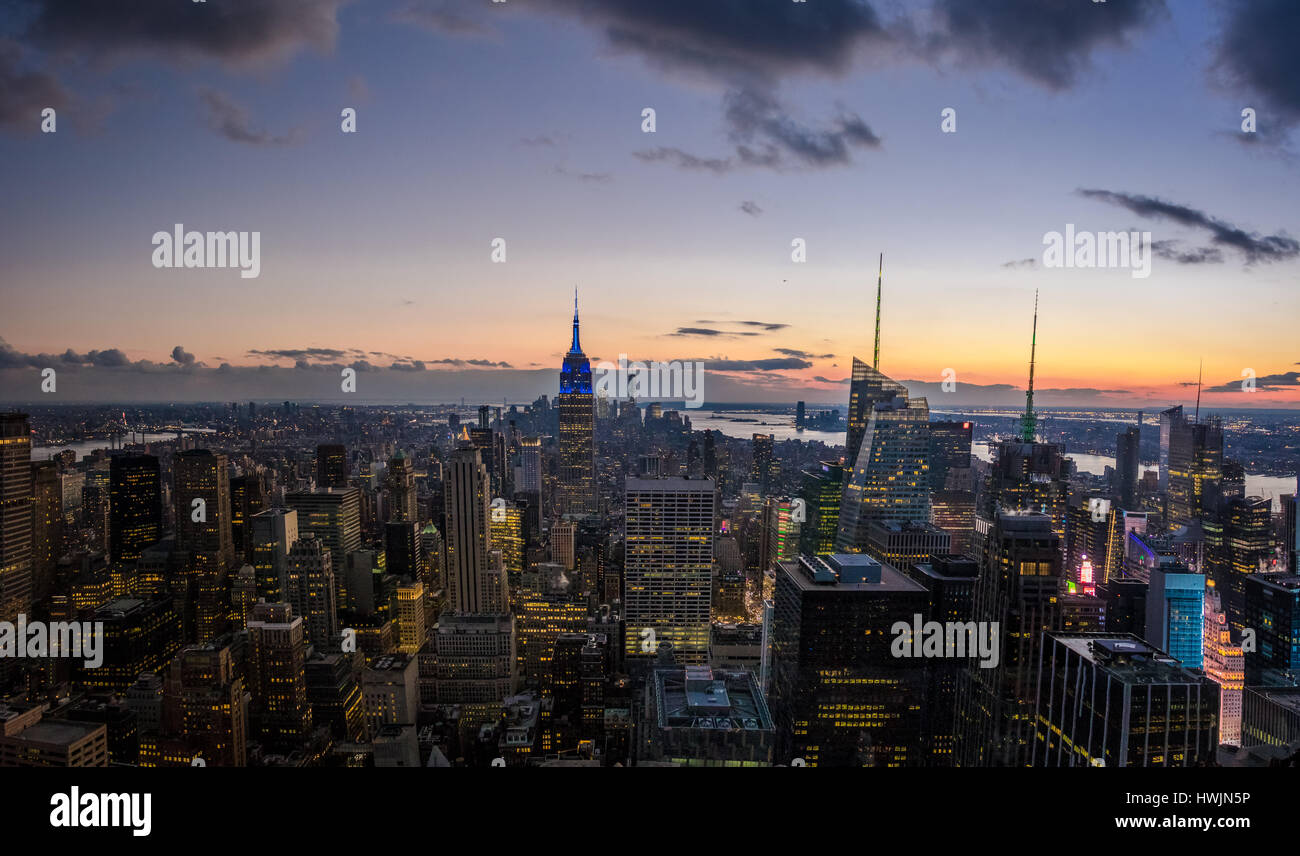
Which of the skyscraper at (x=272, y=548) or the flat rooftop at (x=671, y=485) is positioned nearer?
the skyscraper at (x=272, y=548)

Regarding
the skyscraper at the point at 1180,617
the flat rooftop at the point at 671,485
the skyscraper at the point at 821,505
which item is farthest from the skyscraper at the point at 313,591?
the skyscraper at the point at 1180,617

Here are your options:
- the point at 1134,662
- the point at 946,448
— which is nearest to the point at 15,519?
the point at 1134,662

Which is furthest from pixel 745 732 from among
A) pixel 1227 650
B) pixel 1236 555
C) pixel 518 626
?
pixel 1236 555

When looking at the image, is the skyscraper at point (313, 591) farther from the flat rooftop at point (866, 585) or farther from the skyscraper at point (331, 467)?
the flat rooftop at point (866, 585)

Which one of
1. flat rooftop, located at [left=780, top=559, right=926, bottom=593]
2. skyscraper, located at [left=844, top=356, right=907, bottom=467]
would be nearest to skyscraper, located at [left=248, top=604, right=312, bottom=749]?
flat rooftop, located at [left=780, top=559, right=926, bottom=593]

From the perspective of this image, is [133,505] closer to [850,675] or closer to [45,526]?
[45,526]

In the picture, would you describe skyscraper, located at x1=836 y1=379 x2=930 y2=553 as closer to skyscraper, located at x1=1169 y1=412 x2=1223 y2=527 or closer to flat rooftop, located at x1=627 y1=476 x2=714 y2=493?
flat rooftop, located at x1=627 y1=476 x2=714 y2=493

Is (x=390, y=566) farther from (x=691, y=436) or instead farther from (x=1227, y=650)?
(x=1227, y=650)
